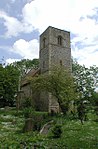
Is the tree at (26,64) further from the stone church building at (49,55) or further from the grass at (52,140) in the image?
the grass at (52,140)

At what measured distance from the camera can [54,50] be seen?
1943 inches

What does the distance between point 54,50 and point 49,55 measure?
79.8 inches

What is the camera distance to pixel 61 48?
50.5m

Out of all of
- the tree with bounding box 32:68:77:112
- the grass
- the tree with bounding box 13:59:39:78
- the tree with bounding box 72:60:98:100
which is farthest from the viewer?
the tree with bounding box 13:59:39:78

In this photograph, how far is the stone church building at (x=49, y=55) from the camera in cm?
4803

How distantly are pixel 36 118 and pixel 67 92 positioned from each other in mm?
13776

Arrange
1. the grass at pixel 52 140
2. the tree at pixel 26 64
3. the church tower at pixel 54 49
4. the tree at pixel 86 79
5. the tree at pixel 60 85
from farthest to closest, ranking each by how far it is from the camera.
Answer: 1. the tree at pixel 26 64
2. the church tower at pixel 54 49
3. the tree at pixel 86 79
4. the tree at pixel 60 85
5. the grass at pixel 52 140

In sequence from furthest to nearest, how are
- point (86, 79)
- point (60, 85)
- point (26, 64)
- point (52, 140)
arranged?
point (26, 64), point (86, 79), point (60, 85), point (52, 140)

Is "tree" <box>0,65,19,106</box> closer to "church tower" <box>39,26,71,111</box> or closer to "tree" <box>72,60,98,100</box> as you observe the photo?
"church tower" <box>39,26,71,111</box>

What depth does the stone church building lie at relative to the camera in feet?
158

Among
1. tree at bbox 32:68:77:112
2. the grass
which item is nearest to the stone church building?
tree at bbox 32:68:77:112

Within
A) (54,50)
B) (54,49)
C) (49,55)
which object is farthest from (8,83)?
(54,49)

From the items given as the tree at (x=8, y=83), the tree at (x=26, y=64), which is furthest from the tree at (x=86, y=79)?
the tree at (x=26, y=64)

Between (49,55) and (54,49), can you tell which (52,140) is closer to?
(49,55)
